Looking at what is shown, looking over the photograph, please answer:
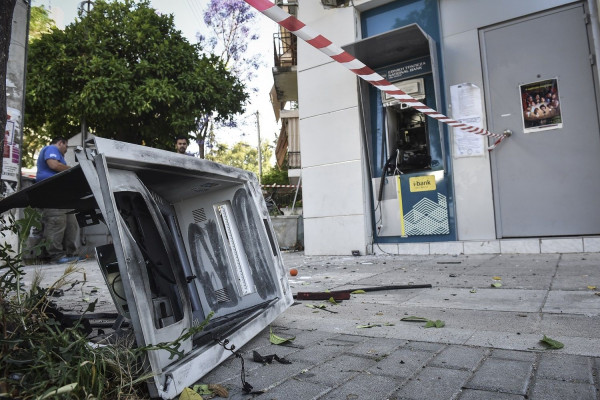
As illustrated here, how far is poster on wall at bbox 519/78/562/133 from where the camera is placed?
5.60 meters

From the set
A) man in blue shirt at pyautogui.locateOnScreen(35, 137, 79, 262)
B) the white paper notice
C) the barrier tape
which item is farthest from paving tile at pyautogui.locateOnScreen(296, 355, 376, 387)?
man in blue shirt at pyautogui.locateOnScreen(35, 137, 79, 262)

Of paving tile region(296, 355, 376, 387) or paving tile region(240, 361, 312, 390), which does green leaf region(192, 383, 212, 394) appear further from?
paving tile region(296, 355, 376, 387)

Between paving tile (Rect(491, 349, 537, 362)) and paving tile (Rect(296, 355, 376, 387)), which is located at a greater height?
paving tile (Rect(296, 355, 376, 387))

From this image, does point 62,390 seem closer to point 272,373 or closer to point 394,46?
point 272,373

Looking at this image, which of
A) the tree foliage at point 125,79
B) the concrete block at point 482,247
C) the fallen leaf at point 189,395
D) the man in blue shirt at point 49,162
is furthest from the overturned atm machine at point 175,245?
the tree foliage at point 125,79

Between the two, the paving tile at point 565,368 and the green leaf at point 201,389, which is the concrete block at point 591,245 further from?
the green leaf at point 201,389

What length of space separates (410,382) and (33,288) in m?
1.63

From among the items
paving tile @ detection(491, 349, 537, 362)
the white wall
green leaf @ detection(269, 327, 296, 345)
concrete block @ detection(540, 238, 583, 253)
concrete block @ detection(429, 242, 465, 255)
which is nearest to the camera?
paving tile @ detection(491, 349, 537, 362)

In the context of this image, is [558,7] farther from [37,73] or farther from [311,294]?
[37,73]

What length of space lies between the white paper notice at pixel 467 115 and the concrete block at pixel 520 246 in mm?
1348

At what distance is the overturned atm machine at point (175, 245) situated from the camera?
1500 mm

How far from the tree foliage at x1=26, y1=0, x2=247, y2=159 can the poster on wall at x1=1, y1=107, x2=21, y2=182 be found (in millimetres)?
4458

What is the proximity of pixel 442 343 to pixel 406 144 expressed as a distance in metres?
5.33

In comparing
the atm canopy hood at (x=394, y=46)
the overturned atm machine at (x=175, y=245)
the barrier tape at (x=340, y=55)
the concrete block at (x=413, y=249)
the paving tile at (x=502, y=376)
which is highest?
the atm canopy hood at (x=394, y=46)
